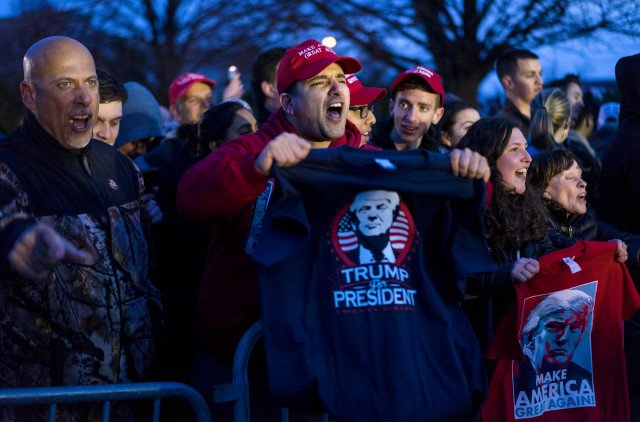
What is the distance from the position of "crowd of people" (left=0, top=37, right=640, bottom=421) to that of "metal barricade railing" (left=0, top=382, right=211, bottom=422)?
30 cm

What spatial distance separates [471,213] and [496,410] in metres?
1.38

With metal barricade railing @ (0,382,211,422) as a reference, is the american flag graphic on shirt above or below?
above

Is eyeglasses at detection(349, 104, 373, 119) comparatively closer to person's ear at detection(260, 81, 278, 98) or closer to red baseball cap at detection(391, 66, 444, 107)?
red baseball cap at detection(391, 66, 444, 107)

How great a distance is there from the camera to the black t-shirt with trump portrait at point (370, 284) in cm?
262

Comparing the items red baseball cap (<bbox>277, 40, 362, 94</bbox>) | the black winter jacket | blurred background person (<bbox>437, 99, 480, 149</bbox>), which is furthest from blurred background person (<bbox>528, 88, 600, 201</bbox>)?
red baseball cap (<bbox>277, 40, 362, 94</bbox>)

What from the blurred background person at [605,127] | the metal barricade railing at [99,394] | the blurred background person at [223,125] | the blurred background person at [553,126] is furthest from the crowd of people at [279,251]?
the blurred background person at [605,127]

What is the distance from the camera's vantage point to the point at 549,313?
141 inches

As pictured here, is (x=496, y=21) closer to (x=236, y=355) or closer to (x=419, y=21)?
(x=419, y=21)

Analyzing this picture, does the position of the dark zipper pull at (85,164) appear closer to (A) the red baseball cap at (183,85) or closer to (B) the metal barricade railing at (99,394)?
(B) the metal barricade railing at (99,394)

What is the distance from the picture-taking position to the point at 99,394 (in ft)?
9.00

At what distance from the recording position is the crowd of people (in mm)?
2670

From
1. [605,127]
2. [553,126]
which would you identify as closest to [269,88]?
[553,126]

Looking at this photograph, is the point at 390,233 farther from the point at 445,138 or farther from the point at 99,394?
the point at 445,138

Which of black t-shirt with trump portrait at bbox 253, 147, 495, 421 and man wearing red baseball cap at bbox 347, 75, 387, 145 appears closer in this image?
black t-shirt with trump portrait at bbox 253, 147, 495, 421
